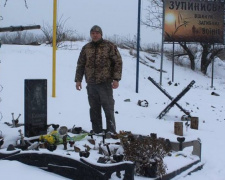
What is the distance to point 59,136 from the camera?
562cm

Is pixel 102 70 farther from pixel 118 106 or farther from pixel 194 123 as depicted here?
pixel 118 106

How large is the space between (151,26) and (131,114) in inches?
523

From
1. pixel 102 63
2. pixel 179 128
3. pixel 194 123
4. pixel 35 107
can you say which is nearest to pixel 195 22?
pixel 194 123

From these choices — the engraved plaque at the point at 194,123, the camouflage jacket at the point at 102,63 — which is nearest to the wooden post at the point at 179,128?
the engraved plaque at the point at 194,123

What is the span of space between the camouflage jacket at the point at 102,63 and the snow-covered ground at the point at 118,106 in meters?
1.09

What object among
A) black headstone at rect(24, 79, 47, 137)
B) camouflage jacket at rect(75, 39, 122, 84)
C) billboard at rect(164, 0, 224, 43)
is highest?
billboard at rect(164, 0, 224, 43)

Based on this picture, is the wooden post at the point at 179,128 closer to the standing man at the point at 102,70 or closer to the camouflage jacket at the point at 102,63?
the standing man at the point at 102,70

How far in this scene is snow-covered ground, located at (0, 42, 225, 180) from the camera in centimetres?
554

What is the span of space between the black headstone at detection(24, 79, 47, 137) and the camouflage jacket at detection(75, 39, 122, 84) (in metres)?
0.87

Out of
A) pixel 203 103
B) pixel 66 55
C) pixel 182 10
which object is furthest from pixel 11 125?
pixel 182 10

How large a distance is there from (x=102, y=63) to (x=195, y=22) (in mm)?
10452

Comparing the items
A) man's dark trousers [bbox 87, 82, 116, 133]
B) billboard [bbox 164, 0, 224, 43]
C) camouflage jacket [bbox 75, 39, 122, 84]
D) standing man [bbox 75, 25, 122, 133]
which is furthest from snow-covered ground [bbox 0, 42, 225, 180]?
billboard [bbox 164, 0, 224, 43]

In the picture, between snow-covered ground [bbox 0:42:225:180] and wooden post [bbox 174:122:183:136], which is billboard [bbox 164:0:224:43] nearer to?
snow-covered ground [bbox 0:42:225:180]

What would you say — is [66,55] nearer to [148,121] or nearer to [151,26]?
[148,121]
